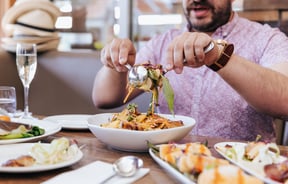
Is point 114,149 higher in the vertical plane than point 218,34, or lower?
lower

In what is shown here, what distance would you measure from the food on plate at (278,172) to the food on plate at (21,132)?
58cm

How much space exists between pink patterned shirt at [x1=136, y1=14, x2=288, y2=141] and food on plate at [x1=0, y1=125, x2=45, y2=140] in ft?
2.24

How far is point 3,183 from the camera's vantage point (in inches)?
28.5

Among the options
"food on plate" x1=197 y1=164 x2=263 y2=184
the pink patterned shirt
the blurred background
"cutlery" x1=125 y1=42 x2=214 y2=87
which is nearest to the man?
the pink patterned shirt

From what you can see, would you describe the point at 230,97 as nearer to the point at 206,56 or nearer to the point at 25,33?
the point at 206,56

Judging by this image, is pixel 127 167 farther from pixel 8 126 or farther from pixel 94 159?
pixel 8 126

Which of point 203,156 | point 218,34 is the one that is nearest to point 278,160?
point 203,156

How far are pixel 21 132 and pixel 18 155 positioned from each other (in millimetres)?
170

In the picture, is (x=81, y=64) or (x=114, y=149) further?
(x=81, y=64)

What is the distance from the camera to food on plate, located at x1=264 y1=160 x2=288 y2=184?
2.13ft

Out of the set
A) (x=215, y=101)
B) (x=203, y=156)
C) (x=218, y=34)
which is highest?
(x=218, y=34)

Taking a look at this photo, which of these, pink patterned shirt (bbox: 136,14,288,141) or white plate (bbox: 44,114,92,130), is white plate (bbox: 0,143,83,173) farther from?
pink patterned shirt (bbox: 136,14,288,141)

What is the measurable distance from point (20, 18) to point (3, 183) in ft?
6.10

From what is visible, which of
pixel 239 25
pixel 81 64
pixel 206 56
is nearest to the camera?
pixel 206 56
